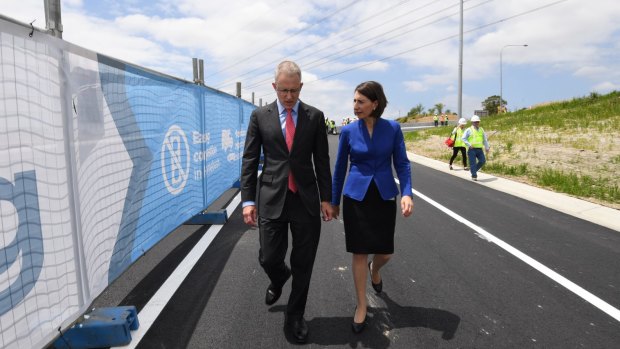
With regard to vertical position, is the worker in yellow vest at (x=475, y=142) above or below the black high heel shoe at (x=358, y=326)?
above

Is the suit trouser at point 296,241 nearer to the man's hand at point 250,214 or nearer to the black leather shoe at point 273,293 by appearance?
the man's hand at point 250,214

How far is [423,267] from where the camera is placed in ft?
14.6

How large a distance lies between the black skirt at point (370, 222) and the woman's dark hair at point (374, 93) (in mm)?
566

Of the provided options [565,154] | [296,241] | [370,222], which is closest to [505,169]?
[565,154]

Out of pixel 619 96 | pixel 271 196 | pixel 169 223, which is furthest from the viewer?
pixel 619 96

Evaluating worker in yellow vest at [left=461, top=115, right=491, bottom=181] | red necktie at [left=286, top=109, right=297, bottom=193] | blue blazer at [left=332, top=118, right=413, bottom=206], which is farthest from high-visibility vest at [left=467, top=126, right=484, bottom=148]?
red necktie at [left=286, top=109, right=297, bottom=193]

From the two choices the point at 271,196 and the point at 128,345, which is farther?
the point at 271,196

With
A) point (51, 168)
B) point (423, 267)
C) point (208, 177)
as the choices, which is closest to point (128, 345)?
point (51, 168)

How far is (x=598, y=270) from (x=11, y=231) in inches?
205

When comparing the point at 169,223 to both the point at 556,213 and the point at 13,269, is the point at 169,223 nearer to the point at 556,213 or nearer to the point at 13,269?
the point at 13,269

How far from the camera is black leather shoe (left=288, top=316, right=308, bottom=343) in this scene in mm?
2906

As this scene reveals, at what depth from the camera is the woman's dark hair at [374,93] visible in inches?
122

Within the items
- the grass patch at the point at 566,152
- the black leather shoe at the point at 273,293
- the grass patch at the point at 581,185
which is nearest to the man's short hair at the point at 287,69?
the black leather shoe at the point at 273,293

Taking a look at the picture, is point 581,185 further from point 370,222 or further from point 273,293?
point 273,293
